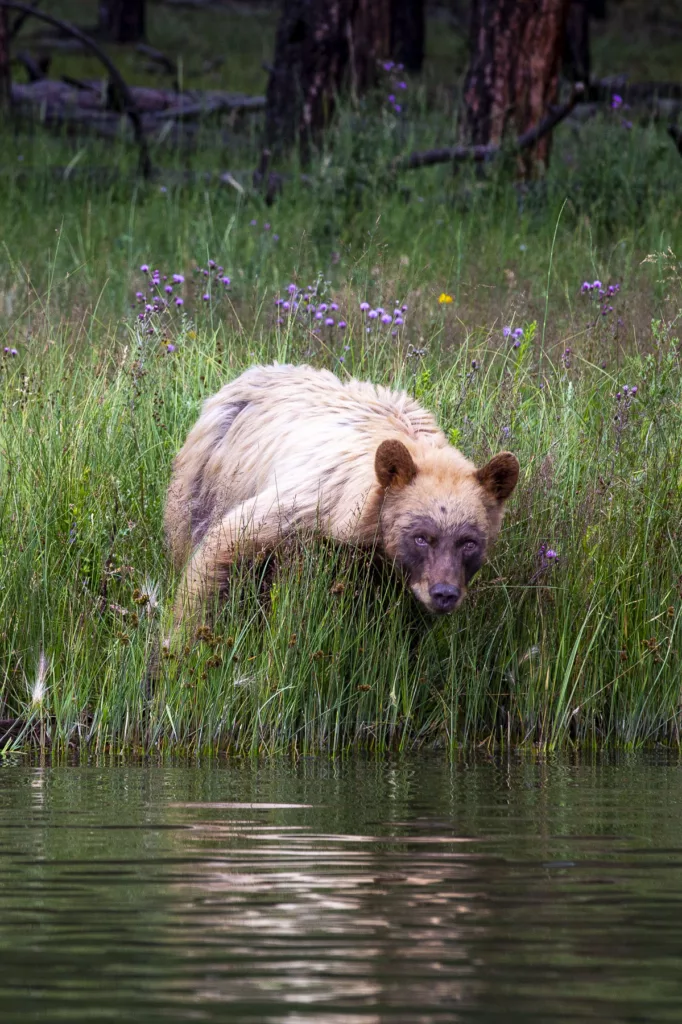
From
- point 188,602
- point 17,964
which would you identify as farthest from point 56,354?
point 17,964

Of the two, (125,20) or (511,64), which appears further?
(125,20)

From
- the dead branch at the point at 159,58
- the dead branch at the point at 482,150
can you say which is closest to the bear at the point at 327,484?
the dead branch at the point at 482,150

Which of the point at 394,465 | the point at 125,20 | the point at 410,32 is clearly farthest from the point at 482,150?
the point at 125,20

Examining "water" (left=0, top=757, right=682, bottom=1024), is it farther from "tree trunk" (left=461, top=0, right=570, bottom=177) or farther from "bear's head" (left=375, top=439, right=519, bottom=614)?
"tree trunk" (left=461, top=0, right=570, bottom=177)

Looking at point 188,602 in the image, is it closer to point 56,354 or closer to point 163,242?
point 56,354

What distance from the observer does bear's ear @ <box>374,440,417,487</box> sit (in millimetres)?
6043

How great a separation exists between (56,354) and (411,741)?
10.1 ft

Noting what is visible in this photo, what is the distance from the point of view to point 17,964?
3035 mm

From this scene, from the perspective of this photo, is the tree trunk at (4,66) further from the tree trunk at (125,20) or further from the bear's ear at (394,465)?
the tree trunk at (125,20)

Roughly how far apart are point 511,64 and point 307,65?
2.27 metres

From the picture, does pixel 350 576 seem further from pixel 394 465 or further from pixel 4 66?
pixel 4 66

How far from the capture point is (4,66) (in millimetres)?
20125

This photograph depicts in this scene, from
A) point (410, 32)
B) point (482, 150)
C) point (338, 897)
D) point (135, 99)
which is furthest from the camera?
point (410, 32)

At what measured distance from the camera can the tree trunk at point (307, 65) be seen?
1553cm
